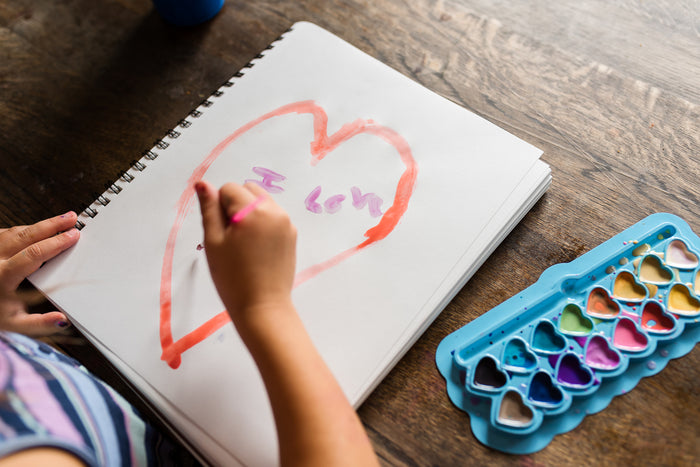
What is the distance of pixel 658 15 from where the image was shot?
2.09ft

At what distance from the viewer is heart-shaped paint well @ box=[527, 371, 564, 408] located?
43 cm

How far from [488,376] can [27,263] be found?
50 cm

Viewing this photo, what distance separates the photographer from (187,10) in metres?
0.67

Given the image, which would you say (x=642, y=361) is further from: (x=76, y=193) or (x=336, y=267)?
(x=76, y=193)

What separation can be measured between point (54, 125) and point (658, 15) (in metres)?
0.84

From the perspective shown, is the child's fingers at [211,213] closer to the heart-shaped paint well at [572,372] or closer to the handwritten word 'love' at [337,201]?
the handwritten word 'love' at [337,201]

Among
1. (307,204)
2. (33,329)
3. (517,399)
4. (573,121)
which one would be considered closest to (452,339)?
(517,399)

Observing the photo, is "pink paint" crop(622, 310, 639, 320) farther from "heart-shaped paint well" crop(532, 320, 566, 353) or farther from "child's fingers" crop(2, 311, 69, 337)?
"child's fingers" crop(2, 311, 69, 337)

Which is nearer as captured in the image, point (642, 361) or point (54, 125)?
point (642, 361)

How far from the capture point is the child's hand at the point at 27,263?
1.68 feet

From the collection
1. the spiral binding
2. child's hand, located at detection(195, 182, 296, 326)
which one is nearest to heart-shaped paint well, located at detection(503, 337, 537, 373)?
child's hand, located at detection(195, 182, 296, 326)

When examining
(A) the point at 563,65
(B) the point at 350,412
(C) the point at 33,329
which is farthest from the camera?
(A) the point at 563,65

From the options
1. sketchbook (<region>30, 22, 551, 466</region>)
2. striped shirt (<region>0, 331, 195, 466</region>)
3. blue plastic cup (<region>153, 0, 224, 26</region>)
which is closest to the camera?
striped shirt (<region>0, 331, 195, 466</region>)

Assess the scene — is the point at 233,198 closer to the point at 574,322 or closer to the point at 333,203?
the point at 333,203
